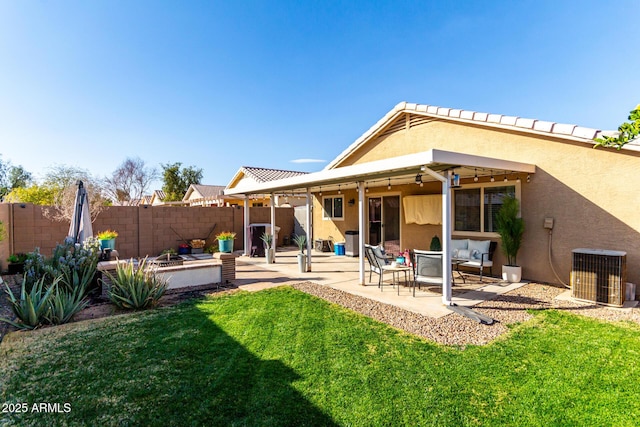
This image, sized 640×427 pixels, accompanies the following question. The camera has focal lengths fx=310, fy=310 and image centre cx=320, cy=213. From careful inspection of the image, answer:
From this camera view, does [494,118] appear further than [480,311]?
Yes

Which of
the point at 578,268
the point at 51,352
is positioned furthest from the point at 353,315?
the point at 578,268

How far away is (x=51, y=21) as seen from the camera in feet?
29.2

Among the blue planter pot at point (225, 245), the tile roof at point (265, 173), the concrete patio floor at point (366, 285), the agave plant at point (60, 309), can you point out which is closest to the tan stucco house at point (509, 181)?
the concrete patio floor at point (366, 285)

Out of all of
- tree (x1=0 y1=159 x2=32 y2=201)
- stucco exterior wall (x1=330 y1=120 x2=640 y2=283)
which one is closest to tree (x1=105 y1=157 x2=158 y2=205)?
tree (x1=0 y1=159 x2=32 y2=201)

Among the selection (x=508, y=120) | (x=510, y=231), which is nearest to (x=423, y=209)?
(x=510, y=231)

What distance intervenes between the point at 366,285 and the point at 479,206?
163 inches

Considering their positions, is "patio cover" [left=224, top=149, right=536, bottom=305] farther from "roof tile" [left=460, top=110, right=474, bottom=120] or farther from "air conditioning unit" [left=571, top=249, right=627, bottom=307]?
"air conditioning unit" [left=571, top=249, right=627, bottom=307]

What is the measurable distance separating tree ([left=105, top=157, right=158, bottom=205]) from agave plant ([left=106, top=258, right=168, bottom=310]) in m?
34.5

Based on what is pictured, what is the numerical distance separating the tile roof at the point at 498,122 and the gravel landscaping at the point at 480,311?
3448 mm

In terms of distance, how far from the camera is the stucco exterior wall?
655 centimetres

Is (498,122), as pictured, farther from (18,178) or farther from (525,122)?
(18,178)

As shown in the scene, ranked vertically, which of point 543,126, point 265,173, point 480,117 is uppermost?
point 265,173

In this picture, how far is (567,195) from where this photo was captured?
733cm

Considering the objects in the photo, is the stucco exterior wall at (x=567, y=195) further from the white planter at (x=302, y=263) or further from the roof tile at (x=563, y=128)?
the white planter at (x=302, y=263)
